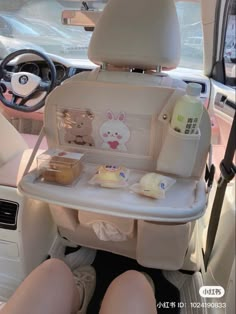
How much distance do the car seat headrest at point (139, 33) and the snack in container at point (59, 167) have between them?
368mm

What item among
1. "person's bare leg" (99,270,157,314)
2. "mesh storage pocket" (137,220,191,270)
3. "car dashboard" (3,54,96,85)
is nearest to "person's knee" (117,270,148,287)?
"person's bare leg" (99,270,157,314)

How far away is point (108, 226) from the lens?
1157mm

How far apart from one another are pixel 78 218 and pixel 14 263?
0.31 m

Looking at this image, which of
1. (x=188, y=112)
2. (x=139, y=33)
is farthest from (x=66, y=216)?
(x=139, y=33)

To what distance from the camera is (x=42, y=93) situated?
2.23m

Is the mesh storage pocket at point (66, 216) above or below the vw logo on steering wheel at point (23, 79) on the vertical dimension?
below

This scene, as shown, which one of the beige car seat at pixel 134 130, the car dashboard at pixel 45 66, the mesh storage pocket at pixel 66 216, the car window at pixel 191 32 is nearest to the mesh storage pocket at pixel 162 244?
the beige car seat at pixel 134 130

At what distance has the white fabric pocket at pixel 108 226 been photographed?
113 centimetres

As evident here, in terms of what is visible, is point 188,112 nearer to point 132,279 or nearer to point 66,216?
point 132,279

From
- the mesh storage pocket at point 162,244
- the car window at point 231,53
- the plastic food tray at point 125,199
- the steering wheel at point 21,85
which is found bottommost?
the mesh storage pocket at point 162,244

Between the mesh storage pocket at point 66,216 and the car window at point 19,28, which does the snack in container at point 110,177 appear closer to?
the mesh storage pocket at point 66,216

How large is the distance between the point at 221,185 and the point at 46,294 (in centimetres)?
51

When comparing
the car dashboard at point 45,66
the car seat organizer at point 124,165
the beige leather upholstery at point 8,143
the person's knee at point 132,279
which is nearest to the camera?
the person's knee at point 132,279

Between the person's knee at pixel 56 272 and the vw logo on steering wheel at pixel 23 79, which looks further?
the vw logo on steering wheel at pixel 23 79
